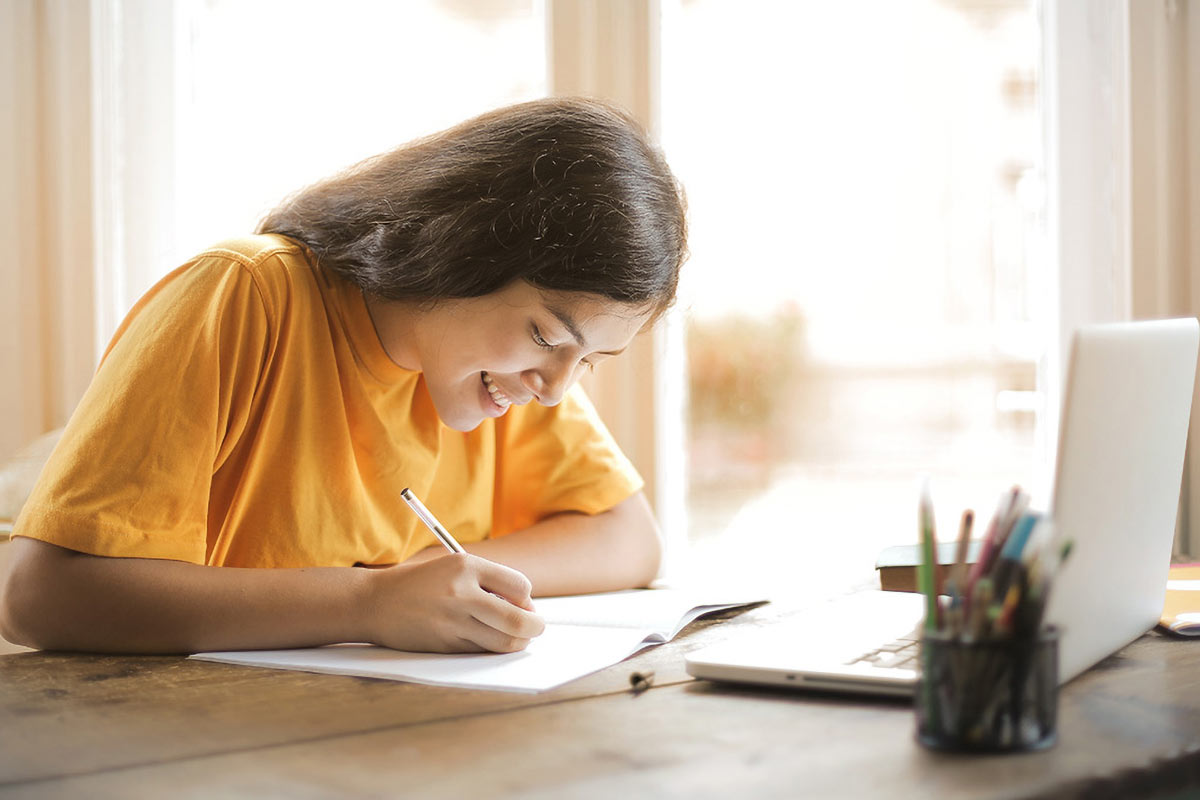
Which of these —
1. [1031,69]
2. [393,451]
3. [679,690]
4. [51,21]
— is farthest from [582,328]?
[51,21]

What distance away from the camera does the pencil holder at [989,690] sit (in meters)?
0.69

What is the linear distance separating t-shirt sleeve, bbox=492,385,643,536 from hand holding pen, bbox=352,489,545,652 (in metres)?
0.46

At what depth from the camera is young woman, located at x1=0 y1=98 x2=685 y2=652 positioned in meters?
1.06

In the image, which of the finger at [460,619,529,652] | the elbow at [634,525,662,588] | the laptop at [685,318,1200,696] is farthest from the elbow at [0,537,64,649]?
the elbow at [634,525,662,588]

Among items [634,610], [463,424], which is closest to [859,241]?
[463,424]

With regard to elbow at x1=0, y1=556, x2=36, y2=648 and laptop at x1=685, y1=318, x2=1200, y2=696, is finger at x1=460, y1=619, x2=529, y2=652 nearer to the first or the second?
laptop at x1=685, y1=318, x2=1200, y2=696

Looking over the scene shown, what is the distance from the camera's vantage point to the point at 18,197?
2.04m

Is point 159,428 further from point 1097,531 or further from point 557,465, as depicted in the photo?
point 1097,531

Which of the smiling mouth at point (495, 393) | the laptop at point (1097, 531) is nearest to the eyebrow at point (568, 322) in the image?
the smiling mouth at point (495, 393)

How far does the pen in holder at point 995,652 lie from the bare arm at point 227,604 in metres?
0.42

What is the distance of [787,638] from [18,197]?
65.1 inches

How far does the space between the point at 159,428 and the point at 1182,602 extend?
3.37 ft

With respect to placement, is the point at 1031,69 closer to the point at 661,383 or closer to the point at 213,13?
the point at 661,383

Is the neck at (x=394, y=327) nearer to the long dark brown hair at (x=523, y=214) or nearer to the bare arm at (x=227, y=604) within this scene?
the long dark brown hair at (x=523, y=214)
